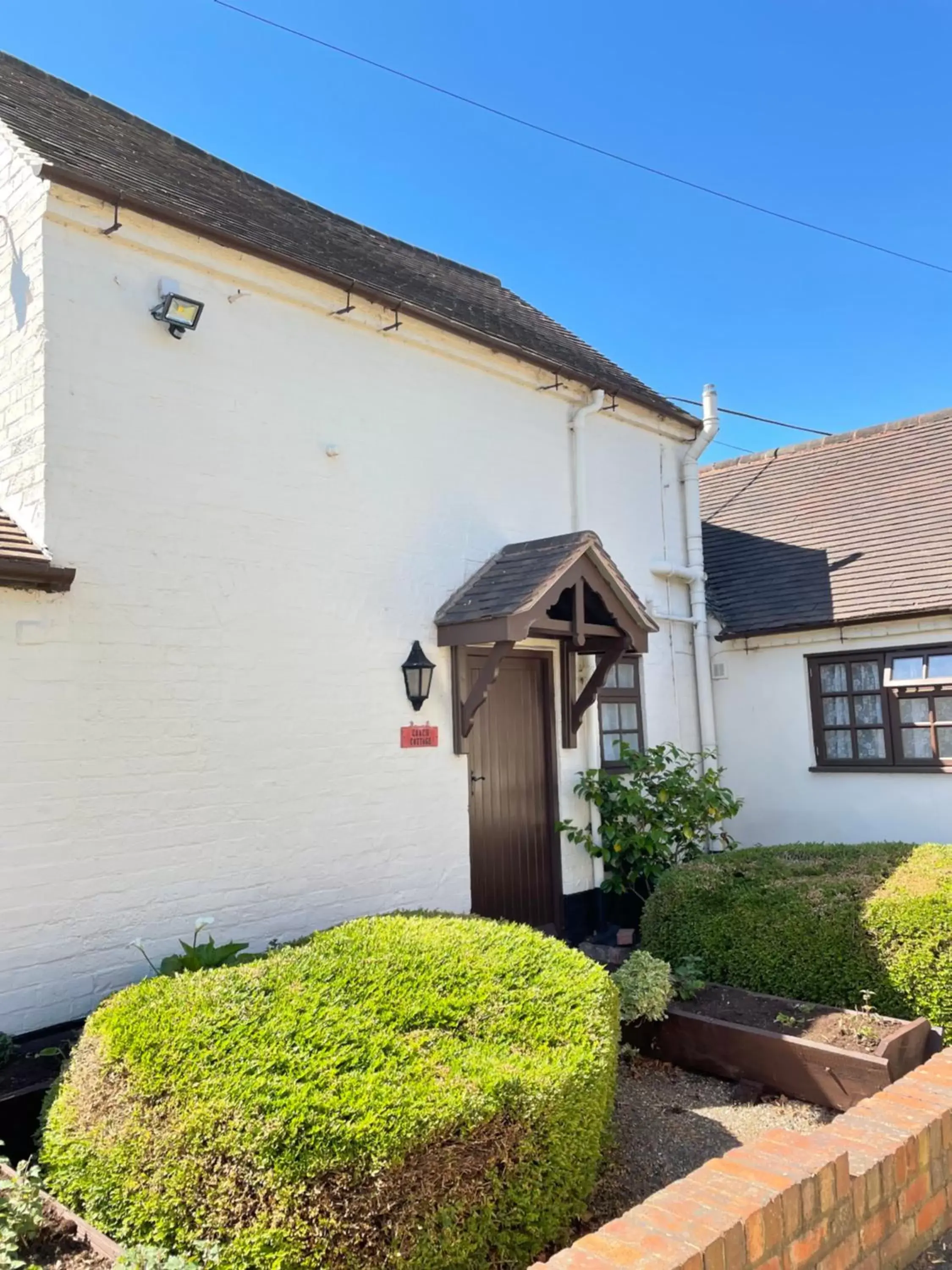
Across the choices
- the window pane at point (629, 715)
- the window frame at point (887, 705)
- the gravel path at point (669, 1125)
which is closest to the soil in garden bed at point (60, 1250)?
the gravel path at point (669, 1125)

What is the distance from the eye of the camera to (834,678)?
9406 millimetres

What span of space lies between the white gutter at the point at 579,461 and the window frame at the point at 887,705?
3.31 meters

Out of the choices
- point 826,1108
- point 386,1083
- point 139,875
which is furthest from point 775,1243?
point 139,875

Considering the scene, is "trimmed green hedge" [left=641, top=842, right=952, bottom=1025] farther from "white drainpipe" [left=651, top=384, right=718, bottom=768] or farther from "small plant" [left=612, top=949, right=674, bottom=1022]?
"white drainpipe" [left=651, top=384, right=718, bottom=768]

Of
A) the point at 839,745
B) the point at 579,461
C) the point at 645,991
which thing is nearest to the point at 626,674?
the point at 579,461

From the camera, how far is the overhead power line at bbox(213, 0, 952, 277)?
7.62 m

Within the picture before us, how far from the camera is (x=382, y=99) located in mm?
8406

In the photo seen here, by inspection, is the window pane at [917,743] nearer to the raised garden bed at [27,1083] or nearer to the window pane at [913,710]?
the window pane at [913,710]

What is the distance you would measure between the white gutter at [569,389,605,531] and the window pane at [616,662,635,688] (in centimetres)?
153

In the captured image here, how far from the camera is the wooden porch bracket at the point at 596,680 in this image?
7441 mm

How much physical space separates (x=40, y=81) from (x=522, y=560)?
6039mm

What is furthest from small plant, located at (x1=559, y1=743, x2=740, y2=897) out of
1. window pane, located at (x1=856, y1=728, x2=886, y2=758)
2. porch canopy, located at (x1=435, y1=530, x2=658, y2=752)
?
window pane, located at (x1=856, y1=728, x2=886, y2=758)

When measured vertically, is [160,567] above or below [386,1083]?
above

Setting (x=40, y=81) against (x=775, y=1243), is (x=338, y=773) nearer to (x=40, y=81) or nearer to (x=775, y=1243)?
(x=775, y=1243)
